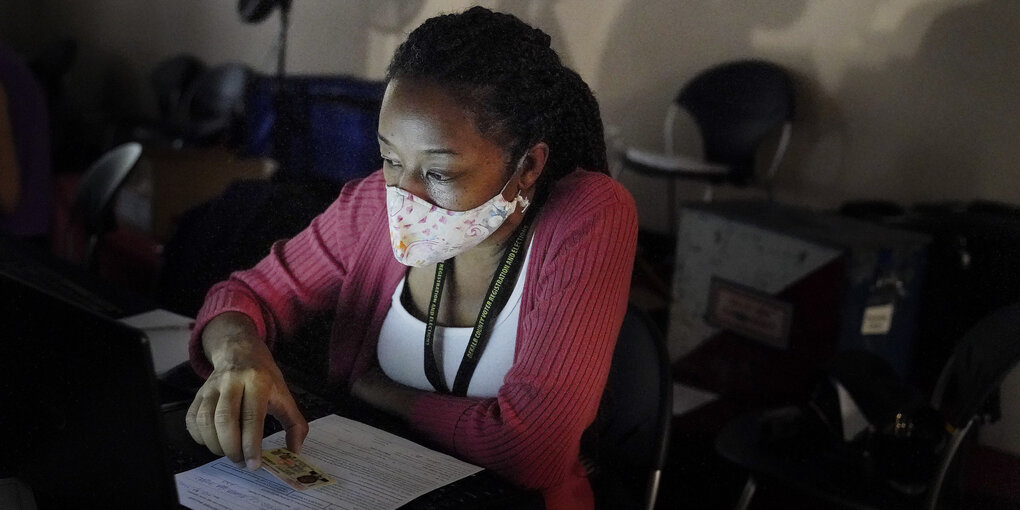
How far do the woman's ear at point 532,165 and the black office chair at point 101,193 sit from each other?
1.51 meters

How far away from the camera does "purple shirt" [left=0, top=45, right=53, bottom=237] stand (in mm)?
2123

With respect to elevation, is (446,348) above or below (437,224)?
below

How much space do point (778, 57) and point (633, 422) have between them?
0.78 m

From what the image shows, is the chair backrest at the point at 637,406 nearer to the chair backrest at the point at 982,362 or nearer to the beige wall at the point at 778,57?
the beige wall at the point at 778,57

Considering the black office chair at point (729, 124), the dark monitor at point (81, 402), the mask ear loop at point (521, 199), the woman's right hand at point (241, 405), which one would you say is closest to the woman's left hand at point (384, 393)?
the woman's right hand at point (241, 405)

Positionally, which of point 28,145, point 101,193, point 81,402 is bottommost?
point 101,193

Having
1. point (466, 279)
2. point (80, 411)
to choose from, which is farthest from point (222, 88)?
point (80, 411)

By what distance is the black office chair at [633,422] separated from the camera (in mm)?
1231

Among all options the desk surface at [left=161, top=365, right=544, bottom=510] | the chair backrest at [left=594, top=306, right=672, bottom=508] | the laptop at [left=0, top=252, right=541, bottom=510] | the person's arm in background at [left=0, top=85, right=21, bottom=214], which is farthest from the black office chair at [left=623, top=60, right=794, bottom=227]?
the person's arm in background at [left=0, top=85, right=21, bottom=214]

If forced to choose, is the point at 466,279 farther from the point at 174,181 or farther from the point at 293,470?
the point at 174,181

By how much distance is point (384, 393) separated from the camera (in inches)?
44.4

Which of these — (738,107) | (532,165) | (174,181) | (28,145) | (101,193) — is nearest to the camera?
(532,165)

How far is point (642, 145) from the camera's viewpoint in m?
1.85

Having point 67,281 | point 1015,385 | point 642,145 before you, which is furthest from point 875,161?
point 67,281
